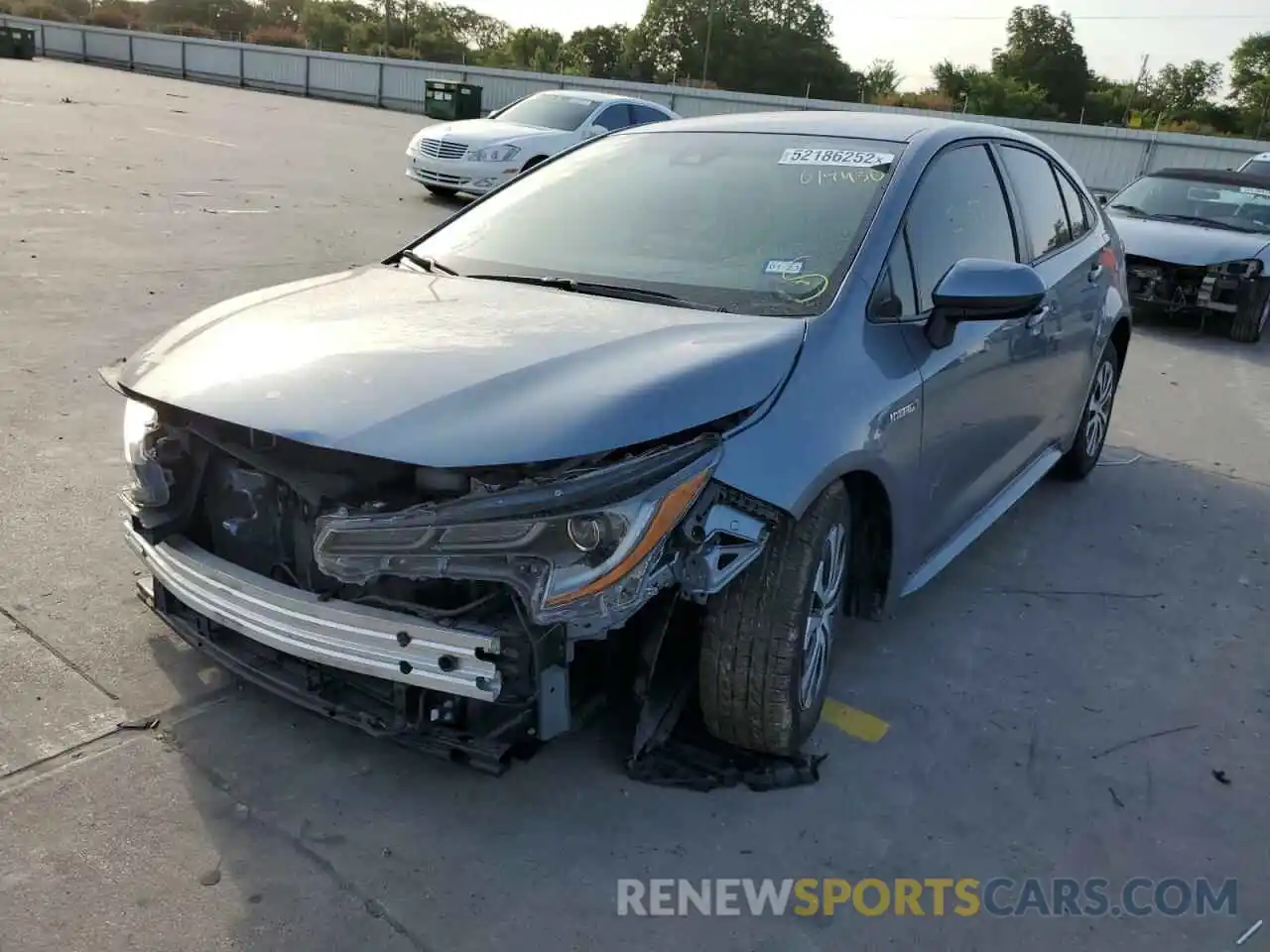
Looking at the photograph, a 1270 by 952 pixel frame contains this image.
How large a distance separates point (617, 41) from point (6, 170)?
73.1 metres

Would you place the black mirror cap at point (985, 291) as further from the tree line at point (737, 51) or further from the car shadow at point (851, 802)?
the tree line at point (737, 51)

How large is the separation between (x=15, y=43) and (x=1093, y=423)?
147 ft

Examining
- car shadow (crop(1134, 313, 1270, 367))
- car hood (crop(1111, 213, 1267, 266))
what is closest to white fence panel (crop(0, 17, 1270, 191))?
car shadow (crop(1134, 313, 1270, 367))

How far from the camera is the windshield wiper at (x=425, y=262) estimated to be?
12.1 ft

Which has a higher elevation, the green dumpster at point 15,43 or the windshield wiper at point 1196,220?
the green dumpster at point 15,43

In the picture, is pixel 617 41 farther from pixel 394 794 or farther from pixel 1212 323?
pixel 394 794

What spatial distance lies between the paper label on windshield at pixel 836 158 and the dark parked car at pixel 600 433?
0.04 feet

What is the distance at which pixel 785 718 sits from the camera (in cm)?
287

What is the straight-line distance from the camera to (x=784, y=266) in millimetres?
3277

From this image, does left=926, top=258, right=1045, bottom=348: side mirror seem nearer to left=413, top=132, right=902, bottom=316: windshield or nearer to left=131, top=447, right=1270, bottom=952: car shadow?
left=413, top=132, right=902, bottom=316: windshield

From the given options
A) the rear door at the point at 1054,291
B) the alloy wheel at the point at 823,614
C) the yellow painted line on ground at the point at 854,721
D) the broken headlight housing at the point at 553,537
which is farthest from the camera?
the rear door at the point at 1054,291

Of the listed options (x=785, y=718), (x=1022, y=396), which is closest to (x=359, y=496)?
(x=785, y=718)

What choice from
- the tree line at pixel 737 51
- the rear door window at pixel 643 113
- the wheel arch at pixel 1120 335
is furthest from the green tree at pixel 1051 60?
the wheel arch at pixel 1120 335

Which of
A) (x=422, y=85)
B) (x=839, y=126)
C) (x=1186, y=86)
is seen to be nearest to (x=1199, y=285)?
(x=839, y=126)
